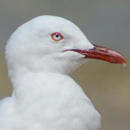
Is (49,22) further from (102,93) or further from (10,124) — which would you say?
(102,93)

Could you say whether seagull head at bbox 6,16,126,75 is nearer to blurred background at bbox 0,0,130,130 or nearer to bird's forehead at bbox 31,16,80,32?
bird's forehead at bbox 31,16,80,32

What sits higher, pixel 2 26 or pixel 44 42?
pixel 2 26

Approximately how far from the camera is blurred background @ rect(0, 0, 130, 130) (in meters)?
8.77

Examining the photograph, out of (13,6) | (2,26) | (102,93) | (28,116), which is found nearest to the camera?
(28,116)

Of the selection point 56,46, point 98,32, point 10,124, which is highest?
point 98,32

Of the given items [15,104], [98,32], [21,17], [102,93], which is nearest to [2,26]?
[21,17]

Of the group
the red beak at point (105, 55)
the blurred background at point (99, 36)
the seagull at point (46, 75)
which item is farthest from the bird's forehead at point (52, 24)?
the blurred background at point (99, 36)

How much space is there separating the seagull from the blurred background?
3.98 meters

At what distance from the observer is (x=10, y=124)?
13.5ft

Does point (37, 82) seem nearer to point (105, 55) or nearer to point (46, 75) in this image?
point (46, 75)

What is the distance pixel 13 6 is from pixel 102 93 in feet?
12.7

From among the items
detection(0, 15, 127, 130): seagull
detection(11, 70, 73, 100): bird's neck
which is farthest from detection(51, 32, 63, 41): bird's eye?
detection(11, 70, 73, 100): bird's neck

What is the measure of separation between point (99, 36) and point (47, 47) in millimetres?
7062

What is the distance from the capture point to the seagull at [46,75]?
13.4 ft
